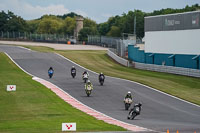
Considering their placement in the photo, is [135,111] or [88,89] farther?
[88,89]

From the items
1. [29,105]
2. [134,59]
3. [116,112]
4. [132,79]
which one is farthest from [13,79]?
[134,59]

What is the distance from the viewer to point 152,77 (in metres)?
55.6

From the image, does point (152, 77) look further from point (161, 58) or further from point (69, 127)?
point (69, 127)

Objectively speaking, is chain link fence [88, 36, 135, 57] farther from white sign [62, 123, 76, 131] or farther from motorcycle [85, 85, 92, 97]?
white sign [62, 123, 76, 131]

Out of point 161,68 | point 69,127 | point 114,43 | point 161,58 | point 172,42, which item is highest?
point 172,42

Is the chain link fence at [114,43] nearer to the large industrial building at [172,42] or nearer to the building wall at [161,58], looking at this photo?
the building wall at [161,58]

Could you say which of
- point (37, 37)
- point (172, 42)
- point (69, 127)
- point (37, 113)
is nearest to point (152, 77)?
point (172, 42)

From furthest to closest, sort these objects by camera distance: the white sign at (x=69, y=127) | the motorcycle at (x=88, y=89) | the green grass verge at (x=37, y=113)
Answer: the motorcycle at (x=88, y=89), the green grass verge at (x=37, y=113), the white sign at (x=69, y=127)

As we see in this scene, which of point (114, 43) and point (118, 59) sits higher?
point (114, 43)

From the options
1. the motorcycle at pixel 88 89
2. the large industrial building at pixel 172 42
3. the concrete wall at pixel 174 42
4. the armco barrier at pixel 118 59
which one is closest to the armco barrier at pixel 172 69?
the armco barrier at pixel 118 59

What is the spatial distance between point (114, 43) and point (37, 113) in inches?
2881

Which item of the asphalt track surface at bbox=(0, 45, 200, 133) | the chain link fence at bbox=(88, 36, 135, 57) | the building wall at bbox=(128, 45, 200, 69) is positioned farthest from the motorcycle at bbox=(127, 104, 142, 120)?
the chain link fence at bbox=(88, 36, 135, 57)

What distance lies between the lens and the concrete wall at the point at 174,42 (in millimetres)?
61312

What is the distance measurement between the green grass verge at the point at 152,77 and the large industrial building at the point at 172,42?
4065mm
